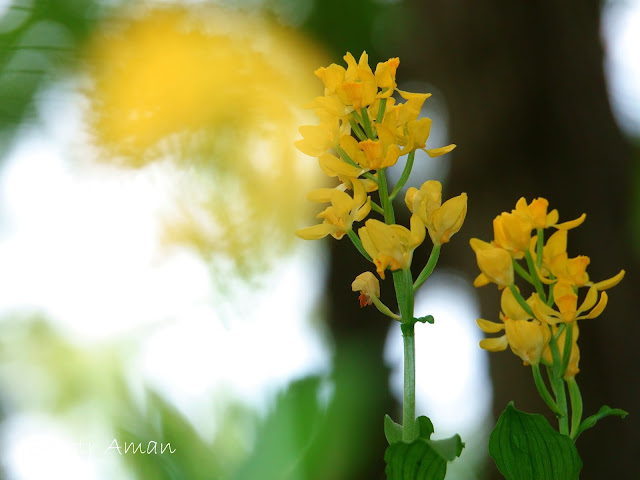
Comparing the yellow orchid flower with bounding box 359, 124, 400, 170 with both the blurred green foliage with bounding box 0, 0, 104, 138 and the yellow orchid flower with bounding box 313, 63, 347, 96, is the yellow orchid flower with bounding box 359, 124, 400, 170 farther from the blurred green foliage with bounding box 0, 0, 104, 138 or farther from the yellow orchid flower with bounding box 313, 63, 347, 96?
the blurred green foliage with bounding box 0, 0, 104, 138

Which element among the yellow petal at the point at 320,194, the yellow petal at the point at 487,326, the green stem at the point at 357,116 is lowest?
the yellow petal at the point at 487,326

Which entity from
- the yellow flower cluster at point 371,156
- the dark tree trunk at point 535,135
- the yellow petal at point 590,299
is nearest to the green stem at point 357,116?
the yellow flower cluster at point 371,156

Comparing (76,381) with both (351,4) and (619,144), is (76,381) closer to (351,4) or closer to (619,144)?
(351,4)

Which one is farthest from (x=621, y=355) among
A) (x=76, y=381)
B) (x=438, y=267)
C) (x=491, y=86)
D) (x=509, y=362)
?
(x=76, y=381)

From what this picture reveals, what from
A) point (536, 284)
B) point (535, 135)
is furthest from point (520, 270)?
point (535, 135)

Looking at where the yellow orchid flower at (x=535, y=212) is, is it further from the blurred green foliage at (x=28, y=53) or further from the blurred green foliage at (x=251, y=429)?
the blurred green foliage at (x=28, y=53)

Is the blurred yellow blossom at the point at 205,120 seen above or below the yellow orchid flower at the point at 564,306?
above
